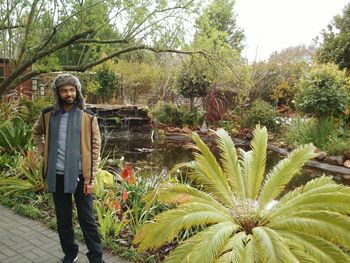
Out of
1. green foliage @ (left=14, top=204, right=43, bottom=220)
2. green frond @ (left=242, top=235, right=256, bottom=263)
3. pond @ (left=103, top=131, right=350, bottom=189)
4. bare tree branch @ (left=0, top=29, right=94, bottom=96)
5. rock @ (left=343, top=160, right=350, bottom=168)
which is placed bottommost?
pond @ (left=103, top=131, right=350, bottom=189)

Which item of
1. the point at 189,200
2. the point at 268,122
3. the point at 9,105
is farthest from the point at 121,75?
the point at 189,200

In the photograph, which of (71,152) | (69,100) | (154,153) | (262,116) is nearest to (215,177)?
(71,152)

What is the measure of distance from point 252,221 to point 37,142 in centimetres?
225

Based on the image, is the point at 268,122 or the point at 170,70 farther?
the point at 170,70

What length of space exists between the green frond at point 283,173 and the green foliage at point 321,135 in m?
7.07

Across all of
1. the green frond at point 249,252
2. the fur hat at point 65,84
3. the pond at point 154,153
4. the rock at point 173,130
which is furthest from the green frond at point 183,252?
the rock at point 173,130

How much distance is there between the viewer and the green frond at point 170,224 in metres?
3.23

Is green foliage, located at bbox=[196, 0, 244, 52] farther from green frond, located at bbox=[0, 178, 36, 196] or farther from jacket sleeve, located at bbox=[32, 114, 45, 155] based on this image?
green frond, located at bbox=[0, 178, 36, 196]

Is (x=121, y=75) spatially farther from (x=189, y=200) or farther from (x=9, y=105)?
(x=189, y=200)

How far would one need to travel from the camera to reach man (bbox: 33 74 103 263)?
3172 millimetres

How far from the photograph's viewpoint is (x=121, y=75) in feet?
63.5

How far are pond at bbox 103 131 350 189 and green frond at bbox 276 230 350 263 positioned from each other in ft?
16.9

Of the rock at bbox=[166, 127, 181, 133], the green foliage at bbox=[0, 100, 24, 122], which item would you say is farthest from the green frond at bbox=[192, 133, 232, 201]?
the rock at bbox=[166, 127, 181, 133]

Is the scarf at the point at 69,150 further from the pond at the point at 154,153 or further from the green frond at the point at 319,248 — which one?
the pond at the point at 154,153
